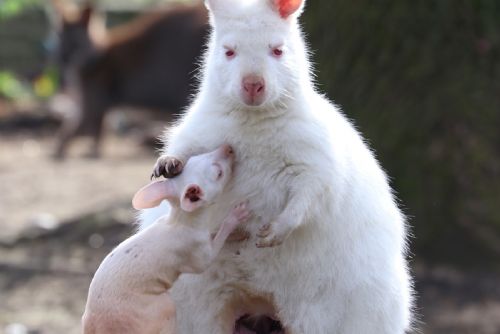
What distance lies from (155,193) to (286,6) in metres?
0.70

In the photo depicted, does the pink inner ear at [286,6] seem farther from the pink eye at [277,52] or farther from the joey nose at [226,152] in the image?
the joey nose at [226,152]

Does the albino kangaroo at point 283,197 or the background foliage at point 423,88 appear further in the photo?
the background foliage at point 423,88

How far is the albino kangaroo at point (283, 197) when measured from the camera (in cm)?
320

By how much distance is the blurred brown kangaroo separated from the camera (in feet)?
37.6

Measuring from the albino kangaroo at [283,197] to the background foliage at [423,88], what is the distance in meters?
3.12

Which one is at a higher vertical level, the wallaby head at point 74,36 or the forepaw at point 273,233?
the forepaw at point 273,233

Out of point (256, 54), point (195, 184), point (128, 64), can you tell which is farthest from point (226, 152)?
point (128, 64)

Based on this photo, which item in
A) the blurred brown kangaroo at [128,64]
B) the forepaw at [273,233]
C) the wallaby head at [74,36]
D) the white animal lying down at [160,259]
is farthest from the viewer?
the wallaby head at [74,36]

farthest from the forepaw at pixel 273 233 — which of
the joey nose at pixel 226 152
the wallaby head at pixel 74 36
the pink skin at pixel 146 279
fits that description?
the wallaby head at pixel 74 36

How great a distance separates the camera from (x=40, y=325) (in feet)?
20.6

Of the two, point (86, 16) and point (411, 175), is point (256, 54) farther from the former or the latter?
point (86, 16)

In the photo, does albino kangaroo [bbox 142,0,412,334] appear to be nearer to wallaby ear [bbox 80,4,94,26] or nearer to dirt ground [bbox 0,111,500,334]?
dirt ground [bbox 0,111,500,334]

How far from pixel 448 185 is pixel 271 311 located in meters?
3.81

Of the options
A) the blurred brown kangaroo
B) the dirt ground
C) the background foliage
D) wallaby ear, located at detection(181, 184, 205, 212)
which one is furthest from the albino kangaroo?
the blurred brown kangaroo
